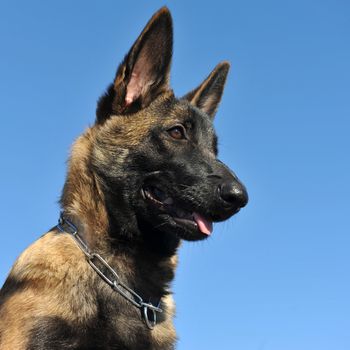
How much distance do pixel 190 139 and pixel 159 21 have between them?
4.28 feet

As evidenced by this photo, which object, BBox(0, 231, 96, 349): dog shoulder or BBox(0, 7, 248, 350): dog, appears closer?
BBox(0, 231, 96, 349): dog shoulder

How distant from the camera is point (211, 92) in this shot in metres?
8.05

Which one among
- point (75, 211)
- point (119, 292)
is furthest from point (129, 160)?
point (119, 292)

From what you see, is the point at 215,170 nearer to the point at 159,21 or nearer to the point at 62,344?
the point at 159,21

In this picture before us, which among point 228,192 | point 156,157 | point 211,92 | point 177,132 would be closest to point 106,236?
point 156,157

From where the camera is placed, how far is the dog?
5.50 m

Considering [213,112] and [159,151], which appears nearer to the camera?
[159,151]

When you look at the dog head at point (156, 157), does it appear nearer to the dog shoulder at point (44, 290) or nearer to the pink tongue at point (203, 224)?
the pink tongue at point (203, 224)

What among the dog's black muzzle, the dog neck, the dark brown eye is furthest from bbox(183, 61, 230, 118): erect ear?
the dog neck

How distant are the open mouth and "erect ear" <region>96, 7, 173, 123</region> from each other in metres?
1.02

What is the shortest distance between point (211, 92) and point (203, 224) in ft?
7.73

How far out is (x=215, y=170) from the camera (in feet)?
20.7

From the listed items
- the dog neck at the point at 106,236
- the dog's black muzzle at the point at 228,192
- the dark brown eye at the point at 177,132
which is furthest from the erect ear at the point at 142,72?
the dog's black muzzle at the point at 228,192

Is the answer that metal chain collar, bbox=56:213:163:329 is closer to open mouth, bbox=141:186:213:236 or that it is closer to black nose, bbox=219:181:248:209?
open mouth, bbox=141:186:213:236
